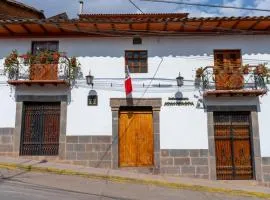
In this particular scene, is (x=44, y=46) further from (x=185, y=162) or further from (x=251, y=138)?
(x=251, y=138)

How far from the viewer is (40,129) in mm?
12273

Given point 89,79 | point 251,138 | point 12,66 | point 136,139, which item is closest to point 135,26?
point 89,79

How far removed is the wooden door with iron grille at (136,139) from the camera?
12055 millimetres

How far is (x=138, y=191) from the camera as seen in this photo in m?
8.85

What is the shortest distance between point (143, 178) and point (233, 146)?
374 centimetres

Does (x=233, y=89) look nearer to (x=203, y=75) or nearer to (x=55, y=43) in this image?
(x=203, y=75)

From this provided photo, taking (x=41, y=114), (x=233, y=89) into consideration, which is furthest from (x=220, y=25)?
(x=41, y=114)

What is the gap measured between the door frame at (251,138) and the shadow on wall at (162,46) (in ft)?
7.01

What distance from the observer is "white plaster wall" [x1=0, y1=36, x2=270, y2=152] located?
471 inches

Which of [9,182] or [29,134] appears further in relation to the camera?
[29,134]

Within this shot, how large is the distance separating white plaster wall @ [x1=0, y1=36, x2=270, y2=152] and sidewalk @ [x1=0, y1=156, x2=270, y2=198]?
1335 mm

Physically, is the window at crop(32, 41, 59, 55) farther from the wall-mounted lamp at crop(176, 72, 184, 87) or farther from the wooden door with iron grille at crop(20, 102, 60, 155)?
the wall-mounted lamp at crop(176, 72, 184, 87)

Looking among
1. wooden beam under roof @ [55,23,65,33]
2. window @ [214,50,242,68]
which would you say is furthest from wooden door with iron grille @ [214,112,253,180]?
wooden beam under roof @ [55,23,65,33]

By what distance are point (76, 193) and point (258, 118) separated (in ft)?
23.9
